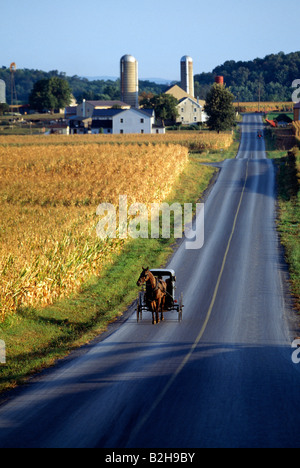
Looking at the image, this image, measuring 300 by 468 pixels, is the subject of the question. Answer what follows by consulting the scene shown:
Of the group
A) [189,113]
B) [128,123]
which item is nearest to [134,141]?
[128,123]

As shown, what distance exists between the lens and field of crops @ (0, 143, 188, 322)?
25091 millimetres

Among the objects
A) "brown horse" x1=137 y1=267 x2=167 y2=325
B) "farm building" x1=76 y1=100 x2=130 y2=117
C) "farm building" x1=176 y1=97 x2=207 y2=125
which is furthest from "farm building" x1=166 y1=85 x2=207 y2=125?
"brown horse" x1=137 y1=267 x2=167 y2=325

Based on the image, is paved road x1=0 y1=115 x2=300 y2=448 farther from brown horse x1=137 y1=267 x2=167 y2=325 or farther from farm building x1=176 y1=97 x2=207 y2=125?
farm building x1=176 y1=97 x2=207 y2=125

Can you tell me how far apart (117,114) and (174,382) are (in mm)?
120112

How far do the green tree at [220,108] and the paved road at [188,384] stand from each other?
81.6 meters

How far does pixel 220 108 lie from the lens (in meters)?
111

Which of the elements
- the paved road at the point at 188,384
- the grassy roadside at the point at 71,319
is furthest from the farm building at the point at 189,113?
the paved road at the point at 188,384

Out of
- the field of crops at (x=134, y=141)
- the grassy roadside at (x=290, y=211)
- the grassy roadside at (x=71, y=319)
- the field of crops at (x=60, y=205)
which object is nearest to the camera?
the grassy roadside at (x=71, y=319)

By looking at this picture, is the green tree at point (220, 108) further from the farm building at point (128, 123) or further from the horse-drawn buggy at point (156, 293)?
the horse-drawn buggy at point (156, 293)

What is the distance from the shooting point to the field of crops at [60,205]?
25.1m

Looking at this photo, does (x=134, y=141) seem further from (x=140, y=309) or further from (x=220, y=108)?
(x=140, y=309)

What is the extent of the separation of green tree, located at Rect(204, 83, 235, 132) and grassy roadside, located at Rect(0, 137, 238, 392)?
250 ft

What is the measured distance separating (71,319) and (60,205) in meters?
18.0
